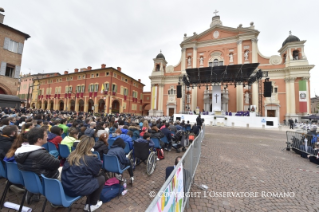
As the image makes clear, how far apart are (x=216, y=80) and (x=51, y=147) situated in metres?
22.5

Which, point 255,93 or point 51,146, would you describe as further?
point 255,93

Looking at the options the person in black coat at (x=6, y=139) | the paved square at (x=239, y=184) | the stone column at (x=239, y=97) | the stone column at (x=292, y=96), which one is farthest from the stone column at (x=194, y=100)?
the person in black coat at (x=6, y=139)

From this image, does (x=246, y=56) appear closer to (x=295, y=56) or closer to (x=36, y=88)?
(x=295, y=56)

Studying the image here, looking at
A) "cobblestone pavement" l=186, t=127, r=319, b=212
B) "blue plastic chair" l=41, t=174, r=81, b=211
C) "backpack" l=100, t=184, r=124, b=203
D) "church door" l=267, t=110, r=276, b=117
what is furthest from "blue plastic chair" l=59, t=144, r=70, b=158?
"church door" l=267, t=110, r=276, b=117

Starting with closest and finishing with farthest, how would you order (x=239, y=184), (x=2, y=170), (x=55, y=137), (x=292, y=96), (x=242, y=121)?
(x=2, y=170) → (x=239, y=184) → (x=55, y=137) → (x=242, y=121) → (x=292, y=96)

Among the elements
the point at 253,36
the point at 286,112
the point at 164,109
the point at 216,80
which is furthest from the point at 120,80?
the point at 286,112

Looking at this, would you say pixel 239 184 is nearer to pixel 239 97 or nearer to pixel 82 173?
pixel 82 173

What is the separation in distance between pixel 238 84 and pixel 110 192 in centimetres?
2504

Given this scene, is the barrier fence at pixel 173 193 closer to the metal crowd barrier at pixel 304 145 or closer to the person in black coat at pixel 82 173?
the person in black coat at pixel 82 173

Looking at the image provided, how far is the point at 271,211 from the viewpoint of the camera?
2494mm

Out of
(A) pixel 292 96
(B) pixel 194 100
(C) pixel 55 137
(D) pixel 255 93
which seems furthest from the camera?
(B) pixel 194 100

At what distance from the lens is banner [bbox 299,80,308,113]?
21922 mm

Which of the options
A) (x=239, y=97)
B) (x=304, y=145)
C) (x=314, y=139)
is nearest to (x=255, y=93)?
(x=239, y=97)

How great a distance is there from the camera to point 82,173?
198cm
